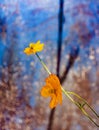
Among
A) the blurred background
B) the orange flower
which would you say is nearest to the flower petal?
the orange flower

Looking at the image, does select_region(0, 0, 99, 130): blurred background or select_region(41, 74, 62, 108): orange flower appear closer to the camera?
select_region(41, 74, 62, 108): orange flower

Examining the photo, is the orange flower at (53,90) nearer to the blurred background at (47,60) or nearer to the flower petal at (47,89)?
the flower petal at (47,89)

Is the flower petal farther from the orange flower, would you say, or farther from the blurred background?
the blurred background

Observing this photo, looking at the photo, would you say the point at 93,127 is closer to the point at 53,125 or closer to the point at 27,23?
the point at 53,125

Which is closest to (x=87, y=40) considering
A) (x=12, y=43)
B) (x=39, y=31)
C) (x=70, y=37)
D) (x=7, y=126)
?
(x=70, y=37)

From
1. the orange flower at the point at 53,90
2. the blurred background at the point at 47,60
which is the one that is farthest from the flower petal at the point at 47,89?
the blurred background at the point at 47,60

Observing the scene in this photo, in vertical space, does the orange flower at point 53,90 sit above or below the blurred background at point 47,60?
below
